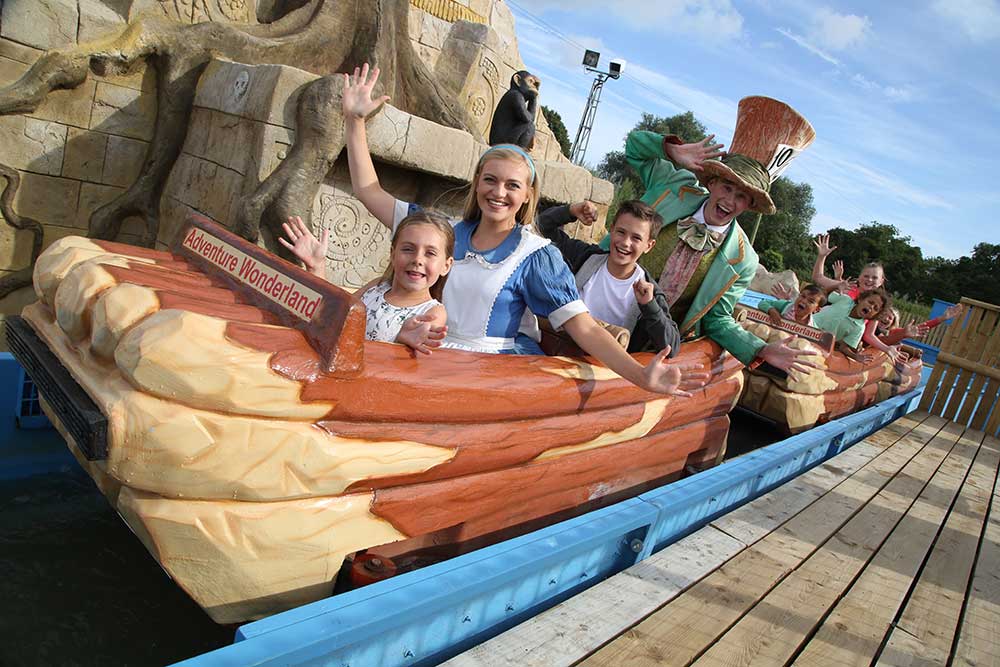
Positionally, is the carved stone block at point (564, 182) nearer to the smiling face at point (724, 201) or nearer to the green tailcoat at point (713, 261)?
the green tailcoat at point (713, 261)

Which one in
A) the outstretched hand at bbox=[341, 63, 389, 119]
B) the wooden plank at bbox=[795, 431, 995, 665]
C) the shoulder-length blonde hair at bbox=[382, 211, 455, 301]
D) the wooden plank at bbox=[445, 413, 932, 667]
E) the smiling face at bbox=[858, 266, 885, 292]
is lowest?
the wooden plank at bbox=[445, 413, 932, 667]

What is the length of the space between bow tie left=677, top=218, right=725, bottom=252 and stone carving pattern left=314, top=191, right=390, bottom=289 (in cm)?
156

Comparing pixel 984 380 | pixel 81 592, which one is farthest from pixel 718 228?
pixel 984 380

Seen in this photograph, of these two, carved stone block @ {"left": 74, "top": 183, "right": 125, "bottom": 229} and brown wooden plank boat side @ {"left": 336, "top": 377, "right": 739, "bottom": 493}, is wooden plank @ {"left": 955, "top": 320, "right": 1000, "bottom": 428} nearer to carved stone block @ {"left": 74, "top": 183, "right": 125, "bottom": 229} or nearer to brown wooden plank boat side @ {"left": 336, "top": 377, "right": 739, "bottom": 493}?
brown wooden plank boat side @ {"left": 336, "top": 377, "right": 739, "bottom": 493}

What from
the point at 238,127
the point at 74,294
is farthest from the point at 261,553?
the point at 238,127

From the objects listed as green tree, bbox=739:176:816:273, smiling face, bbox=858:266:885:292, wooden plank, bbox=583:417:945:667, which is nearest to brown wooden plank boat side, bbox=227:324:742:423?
wooden plank, bbox=583:417:945:667

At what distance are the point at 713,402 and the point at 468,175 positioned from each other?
5.71ft

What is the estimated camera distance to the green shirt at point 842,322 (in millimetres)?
5172

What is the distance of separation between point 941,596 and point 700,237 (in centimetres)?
156

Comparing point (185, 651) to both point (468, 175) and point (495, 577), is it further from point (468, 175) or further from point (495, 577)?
point (468, 175)

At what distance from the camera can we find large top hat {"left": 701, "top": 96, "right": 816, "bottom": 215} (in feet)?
9.18

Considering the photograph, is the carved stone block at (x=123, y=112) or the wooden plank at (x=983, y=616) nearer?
the wooden plank at (x=983, y=616)

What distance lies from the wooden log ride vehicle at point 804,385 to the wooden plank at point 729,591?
2.90ft

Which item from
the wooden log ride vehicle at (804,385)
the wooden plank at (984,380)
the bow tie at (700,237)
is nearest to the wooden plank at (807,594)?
the wooden log ride vehicle at (804,385)
